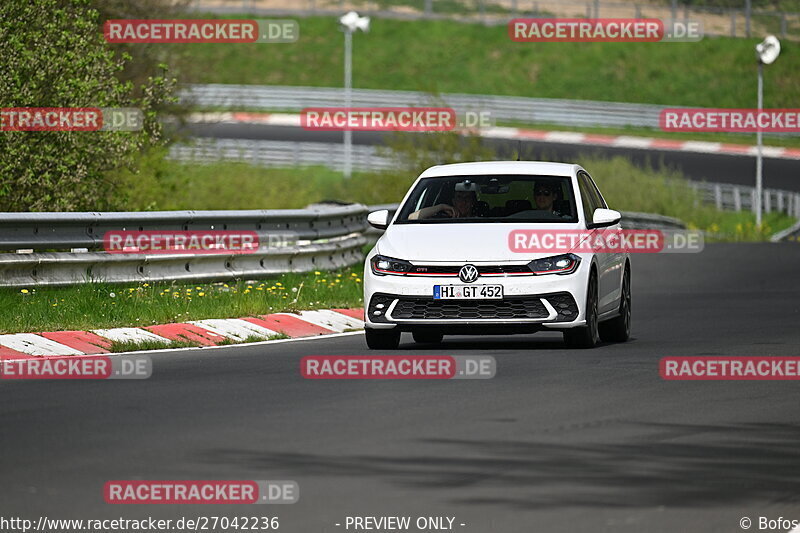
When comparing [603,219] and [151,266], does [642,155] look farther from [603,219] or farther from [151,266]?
[603,219]

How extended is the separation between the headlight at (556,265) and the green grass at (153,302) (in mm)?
3757

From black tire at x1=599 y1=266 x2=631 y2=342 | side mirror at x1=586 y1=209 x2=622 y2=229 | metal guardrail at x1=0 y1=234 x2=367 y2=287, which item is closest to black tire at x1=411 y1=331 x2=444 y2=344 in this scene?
black tire at x1=599 y1=266 x2=631 y2=342

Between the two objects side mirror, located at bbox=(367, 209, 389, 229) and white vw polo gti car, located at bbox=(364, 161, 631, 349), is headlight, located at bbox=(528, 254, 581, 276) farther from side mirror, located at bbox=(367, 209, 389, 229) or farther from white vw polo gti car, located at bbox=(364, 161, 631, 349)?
side mirror, located at bbox=(367, 209, 389, 229)

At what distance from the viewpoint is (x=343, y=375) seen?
44.0 ft

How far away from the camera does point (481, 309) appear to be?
1484 centimetres

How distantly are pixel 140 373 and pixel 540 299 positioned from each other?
3518 millimetres

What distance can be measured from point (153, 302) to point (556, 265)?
444cm

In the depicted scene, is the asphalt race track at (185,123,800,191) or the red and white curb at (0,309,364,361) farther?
the asphalt race track at (185,123,800,191)

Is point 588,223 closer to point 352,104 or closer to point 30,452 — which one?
point 30,452

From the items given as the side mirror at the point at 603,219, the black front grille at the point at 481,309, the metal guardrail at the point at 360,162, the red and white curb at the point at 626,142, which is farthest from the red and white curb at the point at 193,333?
the red and white curb at the point at 626,142

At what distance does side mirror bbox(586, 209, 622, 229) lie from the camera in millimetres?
15562

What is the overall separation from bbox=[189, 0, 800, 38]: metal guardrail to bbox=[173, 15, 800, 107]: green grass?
878mm

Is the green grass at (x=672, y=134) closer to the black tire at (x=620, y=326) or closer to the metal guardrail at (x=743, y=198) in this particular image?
the metal guardrail at (x=743, y=198)

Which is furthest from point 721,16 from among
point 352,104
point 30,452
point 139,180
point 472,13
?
point 30,452
